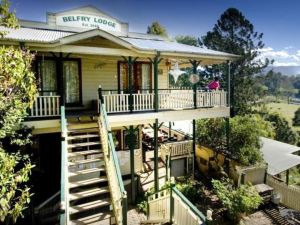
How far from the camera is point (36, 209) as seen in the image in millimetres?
9930

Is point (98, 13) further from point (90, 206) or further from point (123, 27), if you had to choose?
point (90, 206)

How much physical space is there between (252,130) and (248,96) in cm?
1884

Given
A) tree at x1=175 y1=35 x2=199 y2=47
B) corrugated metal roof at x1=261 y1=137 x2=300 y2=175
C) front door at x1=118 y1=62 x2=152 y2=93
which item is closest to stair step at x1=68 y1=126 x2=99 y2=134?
front door at x1=118 y1=62 x2=152 y2=93

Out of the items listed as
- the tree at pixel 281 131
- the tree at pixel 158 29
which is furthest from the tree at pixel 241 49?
the tree at pixel 281 131

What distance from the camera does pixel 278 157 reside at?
16000 mm

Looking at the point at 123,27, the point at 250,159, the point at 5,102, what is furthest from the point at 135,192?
the point at 123,27

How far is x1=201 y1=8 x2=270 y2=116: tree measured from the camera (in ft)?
103

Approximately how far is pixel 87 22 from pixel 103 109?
30.2 ft

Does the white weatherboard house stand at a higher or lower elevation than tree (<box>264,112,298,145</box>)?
higher

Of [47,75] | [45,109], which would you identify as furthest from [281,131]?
[45,109]

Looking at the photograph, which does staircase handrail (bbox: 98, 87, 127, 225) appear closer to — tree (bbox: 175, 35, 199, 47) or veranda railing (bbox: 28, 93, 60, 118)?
veranda railing (bbox: 28, 93, 60, 118)

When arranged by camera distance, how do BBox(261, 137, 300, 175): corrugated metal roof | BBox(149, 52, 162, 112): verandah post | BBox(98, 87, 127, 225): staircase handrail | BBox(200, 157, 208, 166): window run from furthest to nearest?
1. BBox(200, 157, 208, 166): window
2. BBox(261, 137, 300, 175): corrugated metal roof
3. BBox(149, 52, 162, 112): verandah post
4. BBox(98, 87, 127, 225): staircase handrail

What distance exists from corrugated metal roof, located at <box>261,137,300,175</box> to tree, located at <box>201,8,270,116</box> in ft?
45.1

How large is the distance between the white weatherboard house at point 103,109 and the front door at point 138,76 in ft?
0.21
